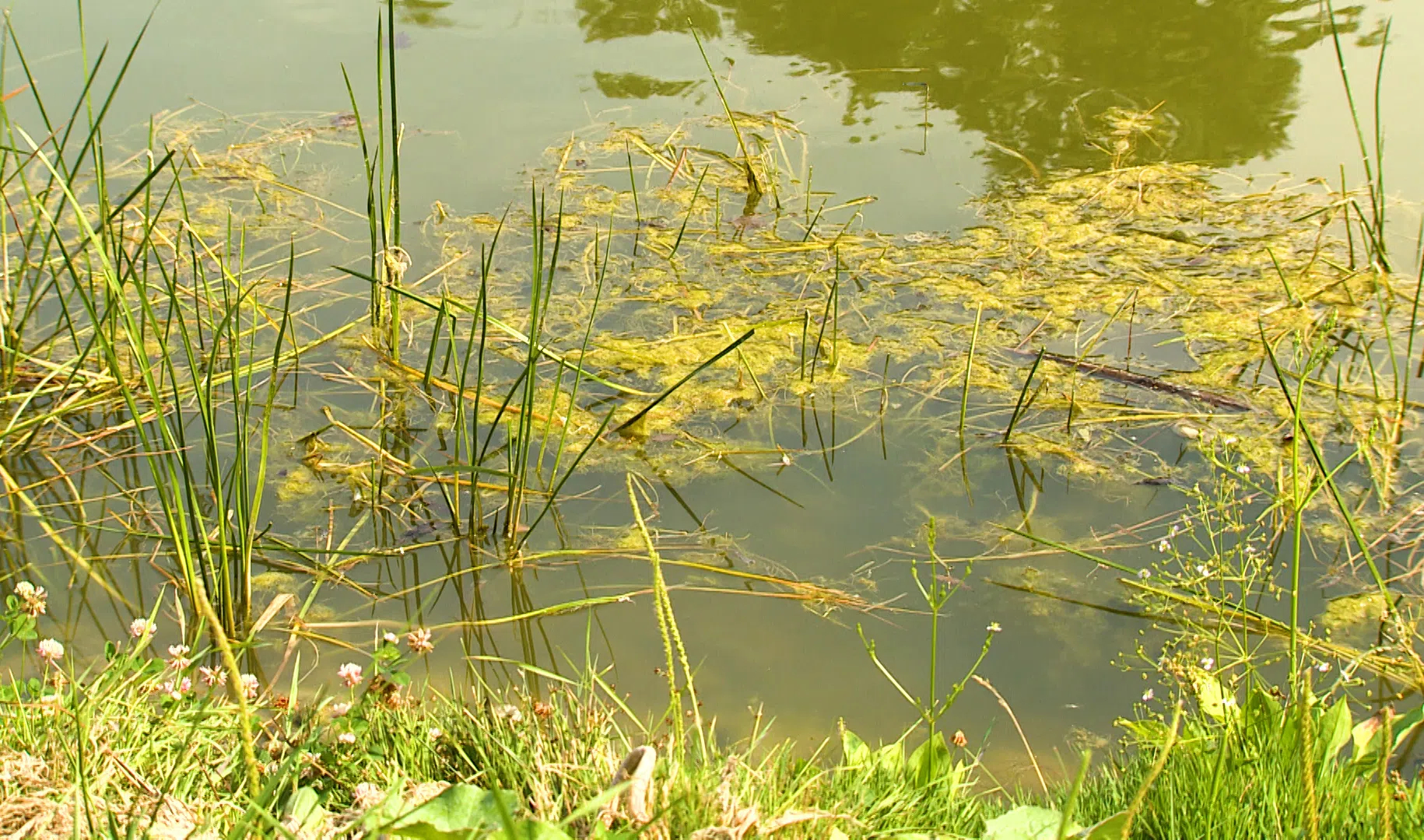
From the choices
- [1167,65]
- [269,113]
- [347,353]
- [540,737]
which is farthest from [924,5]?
[540,737]

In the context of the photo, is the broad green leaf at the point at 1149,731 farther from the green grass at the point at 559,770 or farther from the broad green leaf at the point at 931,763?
the broad green leaf at the point at 931,763

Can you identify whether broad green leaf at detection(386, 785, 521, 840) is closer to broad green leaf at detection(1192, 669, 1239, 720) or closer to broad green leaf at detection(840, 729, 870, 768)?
broad green leaf at detection(840, 729, 870, 768)

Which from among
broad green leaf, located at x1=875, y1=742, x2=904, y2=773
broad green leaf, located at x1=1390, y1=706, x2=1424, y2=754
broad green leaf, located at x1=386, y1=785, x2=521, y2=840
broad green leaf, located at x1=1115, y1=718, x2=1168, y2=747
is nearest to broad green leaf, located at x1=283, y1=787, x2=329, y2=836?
broad green leaf, located at x1=386, y1=785, x2=521, y2=840

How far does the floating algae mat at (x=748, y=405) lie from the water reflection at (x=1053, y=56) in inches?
10.5

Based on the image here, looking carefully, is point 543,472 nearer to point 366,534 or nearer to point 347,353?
point 366,534

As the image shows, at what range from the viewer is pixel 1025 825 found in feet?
4.35

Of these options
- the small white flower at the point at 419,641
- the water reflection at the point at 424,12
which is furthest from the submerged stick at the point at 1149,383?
the water reflection at the point at 424,12

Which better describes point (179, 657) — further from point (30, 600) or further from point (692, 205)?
point (692, 205)

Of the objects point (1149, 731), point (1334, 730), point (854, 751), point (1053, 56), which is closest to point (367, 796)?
point (854, 751)

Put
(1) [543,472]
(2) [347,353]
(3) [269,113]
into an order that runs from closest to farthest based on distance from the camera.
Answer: (1) [543,472], (2) [347,353], (3) [269,113]

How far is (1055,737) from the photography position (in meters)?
1.78

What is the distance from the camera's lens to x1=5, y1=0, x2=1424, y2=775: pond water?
1938 millimetres

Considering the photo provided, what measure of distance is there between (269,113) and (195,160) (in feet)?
1.10

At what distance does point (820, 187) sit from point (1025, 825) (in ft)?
7.46
